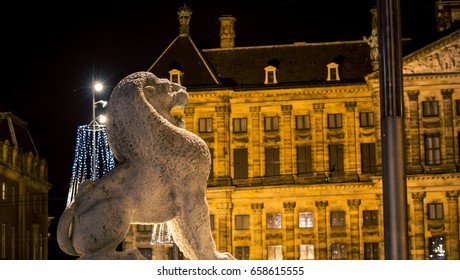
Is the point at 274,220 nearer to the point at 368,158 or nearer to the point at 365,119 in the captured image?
the point at 368,158

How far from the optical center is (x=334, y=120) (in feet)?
178

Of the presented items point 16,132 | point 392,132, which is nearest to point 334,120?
point 16,132

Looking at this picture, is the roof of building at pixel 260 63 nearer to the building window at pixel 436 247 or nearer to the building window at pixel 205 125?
the building window at pixel 205 125

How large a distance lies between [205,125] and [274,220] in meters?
5.69

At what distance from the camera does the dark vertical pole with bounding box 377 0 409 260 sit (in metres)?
7.76

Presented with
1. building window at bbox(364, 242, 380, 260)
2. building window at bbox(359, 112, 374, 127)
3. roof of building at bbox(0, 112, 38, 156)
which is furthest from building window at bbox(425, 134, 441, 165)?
roof of building at bbox(0, 112, 38, 156)

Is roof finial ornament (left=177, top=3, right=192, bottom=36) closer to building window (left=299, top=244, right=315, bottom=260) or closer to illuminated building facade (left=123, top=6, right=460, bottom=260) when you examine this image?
illuminated building facade (left=123, top=6, right=460, bottom=260)

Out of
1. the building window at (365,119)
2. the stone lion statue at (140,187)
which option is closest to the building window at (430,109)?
the building window at (365,119)

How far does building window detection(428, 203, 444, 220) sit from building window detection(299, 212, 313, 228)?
5.81 m

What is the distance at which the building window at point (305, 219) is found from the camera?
53625 mm

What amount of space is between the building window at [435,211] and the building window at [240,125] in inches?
387

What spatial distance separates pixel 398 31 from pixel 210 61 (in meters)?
48.5
